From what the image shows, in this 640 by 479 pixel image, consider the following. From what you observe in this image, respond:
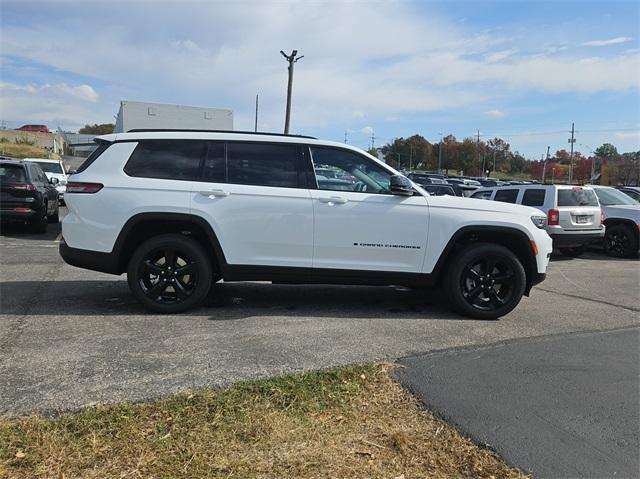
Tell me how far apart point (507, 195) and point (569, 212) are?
181 centimetres

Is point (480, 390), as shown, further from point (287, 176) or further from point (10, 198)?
point (10, 198)

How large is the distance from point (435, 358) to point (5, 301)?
15.1ft

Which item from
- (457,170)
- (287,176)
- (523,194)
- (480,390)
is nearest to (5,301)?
(287,176)

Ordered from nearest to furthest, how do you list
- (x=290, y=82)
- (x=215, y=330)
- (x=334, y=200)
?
(x=215, y=330), (x=334, y=200), (x=290, y=82)

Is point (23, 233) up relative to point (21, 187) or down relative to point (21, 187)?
down

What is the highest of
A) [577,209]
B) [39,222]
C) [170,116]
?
[170,116]

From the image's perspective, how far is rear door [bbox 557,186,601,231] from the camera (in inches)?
469

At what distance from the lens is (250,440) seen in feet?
10.0

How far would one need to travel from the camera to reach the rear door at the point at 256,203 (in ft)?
18.3

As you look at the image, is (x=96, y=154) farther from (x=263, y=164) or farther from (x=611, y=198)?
(x=611, y=198)

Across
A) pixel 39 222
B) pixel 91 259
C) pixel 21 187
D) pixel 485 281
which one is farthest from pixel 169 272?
pixel 39 222

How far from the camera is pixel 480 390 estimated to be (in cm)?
389

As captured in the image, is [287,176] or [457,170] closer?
[287,176]

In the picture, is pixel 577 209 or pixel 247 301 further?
pixel 577 209
